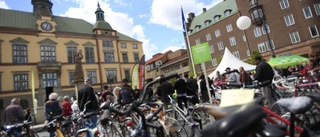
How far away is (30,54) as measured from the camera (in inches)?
1411

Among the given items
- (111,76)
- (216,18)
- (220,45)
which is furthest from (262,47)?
(111,76)

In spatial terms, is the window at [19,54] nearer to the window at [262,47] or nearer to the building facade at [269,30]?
the building facade at [269,30]

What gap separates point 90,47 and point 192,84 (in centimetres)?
3662

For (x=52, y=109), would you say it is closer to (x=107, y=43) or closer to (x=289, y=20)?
(x=107, y=43)

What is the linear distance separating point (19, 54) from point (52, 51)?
4962mm

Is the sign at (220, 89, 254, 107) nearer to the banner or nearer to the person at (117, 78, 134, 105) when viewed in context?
the person at (117, 78, 134, 105)

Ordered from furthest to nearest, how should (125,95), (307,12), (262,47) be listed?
(262,47) < (307,12) < (125,95)

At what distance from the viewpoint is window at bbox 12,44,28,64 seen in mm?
34562

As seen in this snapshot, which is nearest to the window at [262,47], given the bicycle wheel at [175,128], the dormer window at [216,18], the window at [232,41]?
the window at [232,41]

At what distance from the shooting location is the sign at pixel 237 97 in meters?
2.39

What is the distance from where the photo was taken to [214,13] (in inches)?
2074

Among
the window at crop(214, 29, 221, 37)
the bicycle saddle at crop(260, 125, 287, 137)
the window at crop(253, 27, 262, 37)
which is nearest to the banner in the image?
the bicycle saddle at crop(260, 125, 287, 137)

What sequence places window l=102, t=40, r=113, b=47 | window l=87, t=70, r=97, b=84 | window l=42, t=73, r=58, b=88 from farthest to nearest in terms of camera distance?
window l=102, t=40, r=113, b=47 < window l=87, t=70, r=97, b=84 < window l=42, t=73, r=58, b=88

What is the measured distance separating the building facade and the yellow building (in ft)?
63.5
